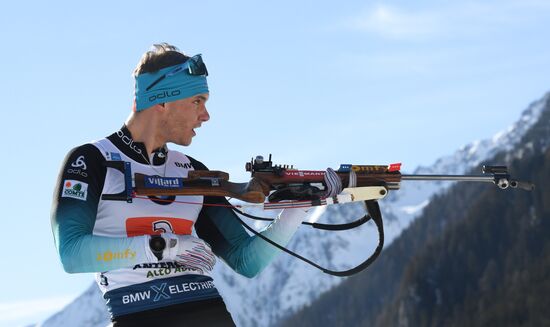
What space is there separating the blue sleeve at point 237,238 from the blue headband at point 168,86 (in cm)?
77

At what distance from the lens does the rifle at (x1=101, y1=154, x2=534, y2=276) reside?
669cm

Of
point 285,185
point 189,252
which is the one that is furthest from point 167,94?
point 189,252

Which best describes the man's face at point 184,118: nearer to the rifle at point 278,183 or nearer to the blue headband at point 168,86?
the blue headband at point 168,86

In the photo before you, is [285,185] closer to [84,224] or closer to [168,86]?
[168,86]

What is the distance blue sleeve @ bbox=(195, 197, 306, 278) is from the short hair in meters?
0.99

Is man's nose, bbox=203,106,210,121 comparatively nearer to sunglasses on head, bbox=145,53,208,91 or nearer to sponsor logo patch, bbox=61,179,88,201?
sunglasses on head, bbox=145,53,208,91

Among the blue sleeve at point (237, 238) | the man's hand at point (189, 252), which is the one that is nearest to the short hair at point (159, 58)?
the blue sleeve at point (237, 238)

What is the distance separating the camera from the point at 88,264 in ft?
20.6

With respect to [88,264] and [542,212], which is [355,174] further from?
[542,212]

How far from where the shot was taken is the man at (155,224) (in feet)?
20.7

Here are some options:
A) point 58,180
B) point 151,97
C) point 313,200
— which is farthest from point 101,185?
point 313,200

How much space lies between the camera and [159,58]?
279 inches

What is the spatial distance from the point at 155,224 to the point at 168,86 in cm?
95

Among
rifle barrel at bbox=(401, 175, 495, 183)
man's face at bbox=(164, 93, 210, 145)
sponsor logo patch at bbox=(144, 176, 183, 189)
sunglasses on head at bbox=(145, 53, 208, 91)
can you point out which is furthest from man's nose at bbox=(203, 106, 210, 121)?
rifle barrel at bbox=(401, 175, 495, 183)
